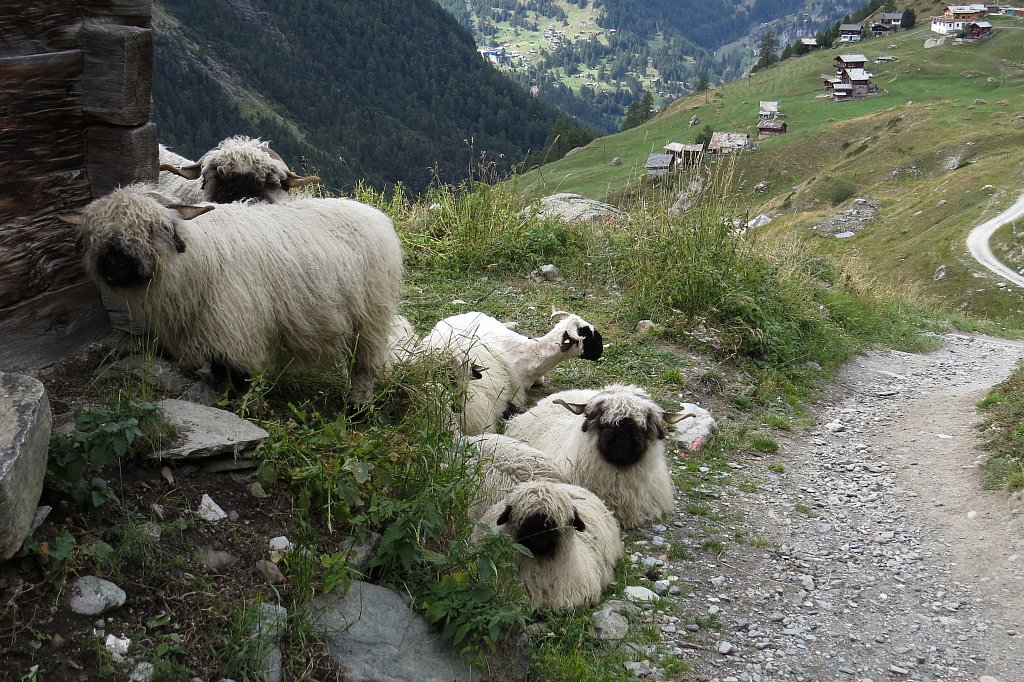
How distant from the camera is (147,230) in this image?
5.17m

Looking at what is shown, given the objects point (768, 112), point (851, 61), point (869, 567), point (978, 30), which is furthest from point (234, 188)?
point (978, 30)

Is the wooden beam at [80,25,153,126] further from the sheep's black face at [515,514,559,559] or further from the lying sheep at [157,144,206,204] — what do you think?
the sheep's black face at [515,514,559,559]

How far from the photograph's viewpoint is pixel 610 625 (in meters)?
5.38

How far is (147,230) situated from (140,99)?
0.94 m

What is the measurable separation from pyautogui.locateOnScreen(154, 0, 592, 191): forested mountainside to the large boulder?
62339 millimetres

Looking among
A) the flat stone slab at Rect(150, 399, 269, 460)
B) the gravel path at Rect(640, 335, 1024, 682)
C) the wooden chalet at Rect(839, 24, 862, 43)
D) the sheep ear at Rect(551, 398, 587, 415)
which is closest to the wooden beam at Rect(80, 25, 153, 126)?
the flat stone slab at Rect(150, 399, 269, 460)

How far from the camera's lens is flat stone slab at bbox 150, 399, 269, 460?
4547 mm

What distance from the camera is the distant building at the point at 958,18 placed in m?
108

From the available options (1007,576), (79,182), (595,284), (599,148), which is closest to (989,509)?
(1007,576)

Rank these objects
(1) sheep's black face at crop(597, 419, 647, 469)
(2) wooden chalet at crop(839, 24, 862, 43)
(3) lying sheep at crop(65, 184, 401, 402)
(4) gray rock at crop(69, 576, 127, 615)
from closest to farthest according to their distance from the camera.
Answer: (4) gray rock at crop(69, 576, 127, 615)
(3) lying sheep at crop(65, 184, 401, 402)
(1) sheep's black face at crop(597, 419, 647, 469)
(2) wooden chalet at crop(839, 24, 862, 43)

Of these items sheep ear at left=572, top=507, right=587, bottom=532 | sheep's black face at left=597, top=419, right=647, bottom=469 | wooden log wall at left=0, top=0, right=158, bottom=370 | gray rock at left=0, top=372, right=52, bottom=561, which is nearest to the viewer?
gray rock at left=0, top=372, right=52, bottom=561

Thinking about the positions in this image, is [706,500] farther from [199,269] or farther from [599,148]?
[599,148]

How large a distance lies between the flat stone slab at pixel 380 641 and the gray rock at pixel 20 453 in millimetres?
1307

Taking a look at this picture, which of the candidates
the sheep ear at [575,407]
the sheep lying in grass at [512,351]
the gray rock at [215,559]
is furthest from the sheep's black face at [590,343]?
the gray rock at [215,559]
